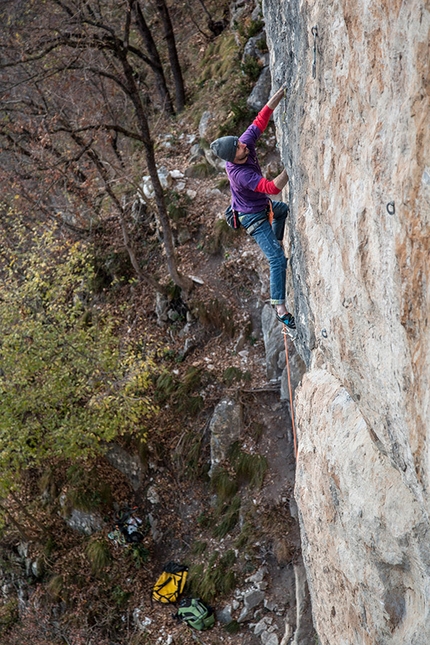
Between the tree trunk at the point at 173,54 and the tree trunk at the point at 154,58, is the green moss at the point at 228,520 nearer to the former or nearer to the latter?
the tree trunk at the point at 154,58

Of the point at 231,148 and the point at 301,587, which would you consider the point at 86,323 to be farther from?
the point at 231,148

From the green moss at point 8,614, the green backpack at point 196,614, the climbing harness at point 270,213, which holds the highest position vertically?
the climbing harness at point 270,213

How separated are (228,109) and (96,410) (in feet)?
25.2

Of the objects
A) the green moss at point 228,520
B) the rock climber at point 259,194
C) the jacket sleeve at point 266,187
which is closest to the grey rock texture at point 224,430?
the green moss at point 228,520

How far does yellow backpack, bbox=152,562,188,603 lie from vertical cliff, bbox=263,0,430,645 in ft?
13.8

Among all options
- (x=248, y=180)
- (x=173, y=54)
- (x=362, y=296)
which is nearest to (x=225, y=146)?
(x=248, y=180)

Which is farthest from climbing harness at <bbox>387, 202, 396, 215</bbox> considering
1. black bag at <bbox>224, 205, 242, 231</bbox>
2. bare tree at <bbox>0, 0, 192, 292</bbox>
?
bare tree at <bbox>0, 0, 192, 292</bbox>

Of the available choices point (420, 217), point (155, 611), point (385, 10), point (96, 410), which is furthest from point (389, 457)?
point (155, 611)

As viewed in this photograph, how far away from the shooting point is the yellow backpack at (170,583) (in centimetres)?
968

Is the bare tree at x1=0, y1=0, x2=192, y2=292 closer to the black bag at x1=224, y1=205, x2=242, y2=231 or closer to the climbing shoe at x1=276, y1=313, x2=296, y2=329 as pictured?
the black bag at x1=224, y1=205, x2=242, y2=231

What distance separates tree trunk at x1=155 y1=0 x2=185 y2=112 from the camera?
1344 cm

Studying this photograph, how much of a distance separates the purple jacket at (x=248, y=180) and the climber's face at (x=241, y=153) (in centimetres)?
6

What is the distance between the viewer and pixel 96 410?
10.0 m

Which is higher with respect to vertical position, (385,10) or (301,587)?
(385,10)
